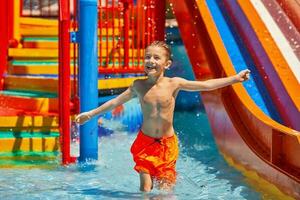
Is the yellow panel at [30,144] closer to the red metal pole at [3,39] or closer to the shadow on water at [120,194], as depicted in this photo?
the shadow on water at [120,194]

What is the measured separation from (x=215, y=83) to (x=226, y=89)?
1.29 meters

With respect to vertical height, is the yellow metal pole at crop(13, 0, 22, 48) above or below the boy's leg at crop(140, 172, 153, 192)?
above

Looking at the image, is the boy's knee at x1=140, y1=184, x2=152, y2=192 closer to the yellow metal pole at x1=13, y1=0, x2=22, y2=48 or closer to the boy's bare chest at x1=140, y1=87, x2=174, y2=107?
the boy's bare chest at x1=140, y1=87, x2=174, y2=107

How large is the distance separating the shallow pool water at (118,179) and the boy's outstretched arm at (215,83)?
2.31 feet

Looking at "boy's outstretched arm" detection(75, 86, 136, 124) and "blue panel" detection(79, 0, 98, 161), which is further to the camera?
"blue panel" detection(79, 0, 98, 161)

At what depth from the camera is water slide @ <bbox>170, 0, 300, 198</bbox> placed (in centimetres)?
431

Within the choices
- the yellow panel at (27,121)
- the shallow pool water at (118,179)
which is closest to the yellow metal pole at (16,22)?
the yellow panel at (27,121)

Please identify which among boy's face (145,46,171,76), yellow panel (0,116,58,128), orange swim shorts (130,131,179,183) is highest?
boy's face (145,46,171,76)

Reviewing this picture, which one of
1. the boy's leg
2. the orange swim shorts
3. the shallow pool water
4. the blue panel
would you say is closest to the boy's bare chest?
the orange swim shorts

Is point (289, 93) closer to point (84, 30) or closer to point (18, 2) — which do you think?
point (84, 30)

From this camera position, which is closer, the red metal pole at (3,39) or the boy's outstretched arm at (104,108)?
the boy's outstretched arm at (104,108)

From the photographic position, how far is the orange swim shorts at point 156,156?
13.8 feet

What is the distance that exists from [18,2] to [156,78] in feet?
15.2

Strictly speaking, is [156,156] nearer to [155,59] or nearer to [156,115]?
[156,115]
